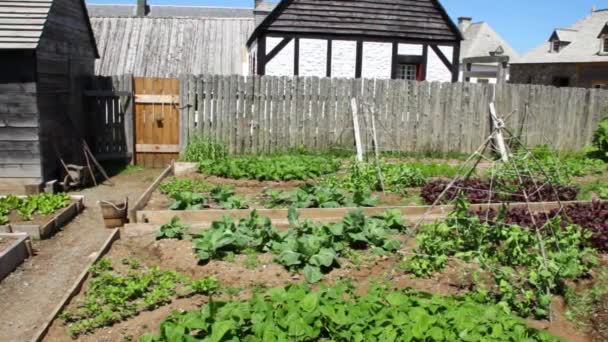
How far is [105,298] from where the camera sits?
495 cm

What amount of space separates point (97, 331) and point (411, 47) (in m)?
16.1

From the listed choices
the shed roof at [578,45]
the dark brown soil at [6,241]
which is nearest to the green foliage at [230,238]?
the dark brown soil at [6,241]

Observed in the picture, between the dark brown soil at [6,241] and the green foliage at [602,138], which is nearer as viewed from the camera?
the dark brown soil at [6,241]

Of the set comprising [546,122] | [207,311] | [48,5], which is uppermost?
[48,5]

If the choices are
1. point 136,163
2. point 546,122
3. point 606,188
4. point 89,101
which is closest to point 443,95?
point 546,122

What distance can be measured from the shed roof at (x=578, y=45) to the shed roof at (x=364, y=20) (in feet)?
52.2

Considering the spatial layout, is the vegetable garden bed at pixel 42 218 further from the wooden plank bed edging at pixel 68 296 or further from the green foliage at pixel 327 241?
the green foliage at pixel 327 241

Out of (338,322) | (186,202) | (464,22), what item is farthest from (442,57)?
(464,22)

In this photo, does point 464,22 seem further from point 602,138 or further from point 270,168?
point 270,168

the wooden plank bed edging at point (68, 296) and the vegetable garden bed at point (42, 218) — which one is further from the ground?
the vegetable garden bed at point (42, 218)

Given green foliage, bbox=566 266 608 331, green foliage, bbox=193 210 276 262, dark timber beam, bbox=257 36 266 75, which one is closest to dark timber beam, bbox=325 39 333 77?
dark timber beam, bbox=257 36 266 75

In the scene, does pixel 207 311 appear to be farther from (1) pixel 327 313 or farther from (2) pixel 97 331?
(2) pixel 97 331

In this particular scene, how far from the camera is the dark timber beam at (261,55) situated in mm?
17531

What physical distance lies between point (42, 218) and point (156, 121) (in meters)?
4.81
